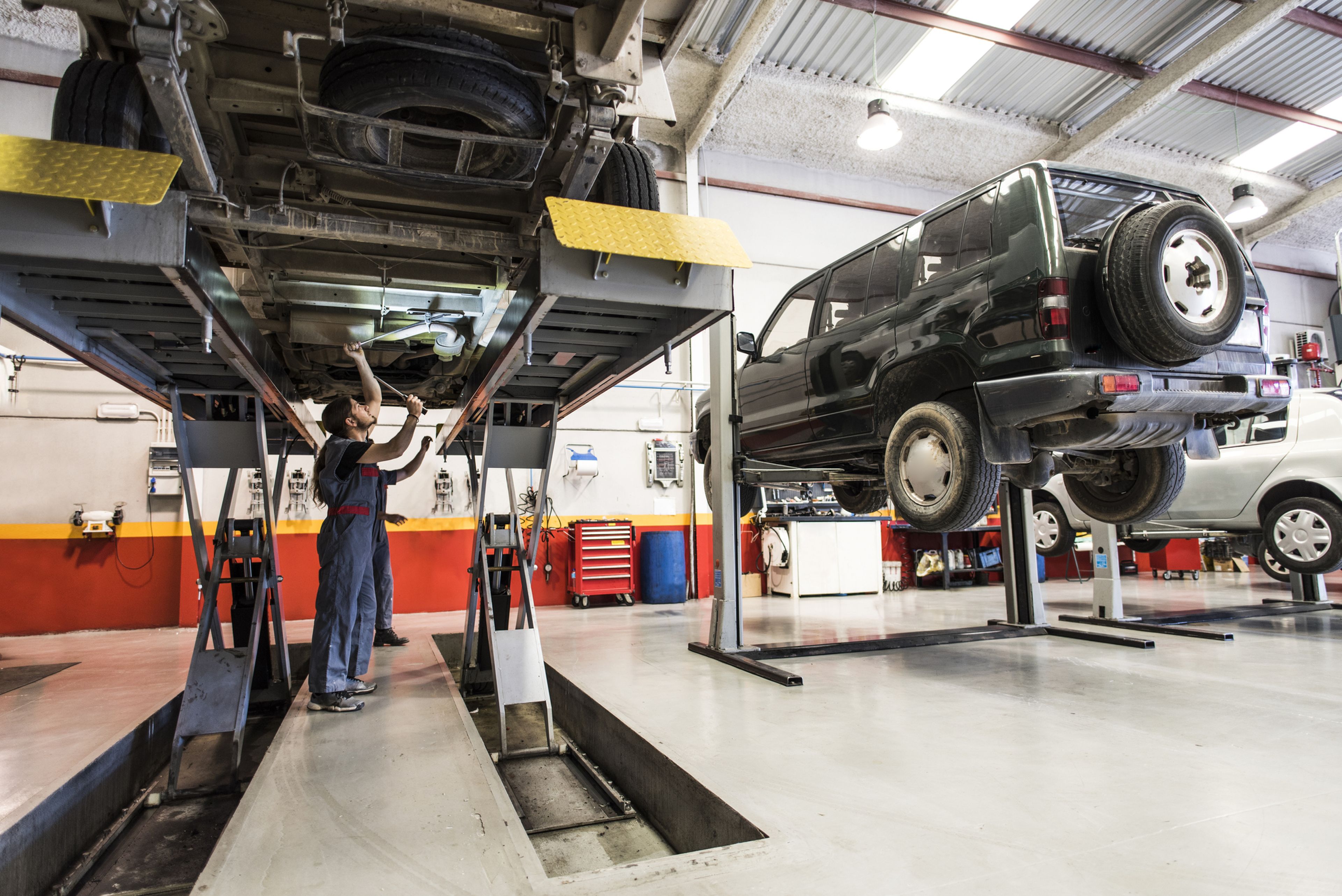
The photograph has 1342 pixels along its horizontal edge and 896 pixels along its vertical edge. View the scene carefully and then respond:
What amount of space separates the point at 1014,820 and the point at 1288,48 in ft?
31.6

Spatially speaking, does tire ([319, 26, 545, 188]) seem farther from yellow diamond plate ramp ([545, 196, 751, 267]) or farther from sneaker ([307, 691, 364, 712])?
sneaker ([307, 691, 364, 712])

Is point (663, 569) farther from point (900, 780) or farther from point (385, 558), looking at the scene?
point (900, 780)

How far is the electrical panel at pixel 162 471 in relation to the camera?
665cm

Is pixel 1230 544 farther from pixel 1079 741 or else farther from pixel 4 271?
pixel 4 271

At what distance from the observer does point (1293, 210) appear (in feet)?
35.3

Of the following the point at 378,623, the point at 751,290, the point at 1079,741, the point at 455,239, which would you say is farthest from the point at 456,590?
A: the point at 1079,741

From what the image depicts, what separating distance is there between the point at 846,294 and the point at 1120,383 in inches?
68.0

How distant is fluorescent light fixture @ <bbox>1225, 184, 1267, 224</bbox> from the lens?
8.47 metres

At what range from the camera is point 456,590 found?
24.8 feet

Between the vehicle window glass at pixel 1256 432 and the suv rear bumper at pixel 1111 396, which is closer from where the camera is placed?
the suv rear bumper at pixel 1111 396

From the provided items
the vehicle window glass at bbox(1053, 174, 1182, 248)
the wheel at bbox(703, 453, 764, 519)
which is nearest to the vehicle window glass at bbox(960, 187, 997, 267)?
the vehicle window glass at bbox(1053, 174, 1182, 248)

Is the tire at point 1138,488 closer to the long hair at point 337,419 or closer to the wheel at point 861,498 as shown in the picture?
the wheel at point 861,498

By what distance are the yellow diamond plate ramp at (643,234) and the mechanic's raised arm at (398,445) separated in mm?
1459

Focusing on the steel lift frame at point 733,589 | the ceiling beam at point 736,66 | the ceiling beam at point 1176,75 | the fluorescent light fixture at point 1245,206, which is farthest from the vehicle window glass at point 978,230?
the fluorescent light fixture at point 1245,206
